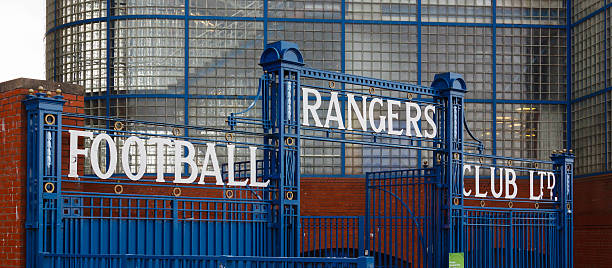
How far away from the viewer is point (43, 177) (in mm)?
10297

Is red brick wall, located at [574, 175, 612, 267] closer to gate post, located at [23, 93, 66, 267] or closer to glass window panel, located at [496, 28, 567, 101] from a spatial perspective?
glass window panel, located at [496, 28, 567, 101]

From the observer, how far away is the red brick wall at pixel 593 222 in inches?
785

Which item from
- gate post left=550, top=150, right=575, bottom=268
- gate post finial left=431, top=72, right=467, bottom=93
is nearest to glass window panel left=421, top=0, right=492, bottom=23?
gate post left=550, top=150, right=575, bottom=268

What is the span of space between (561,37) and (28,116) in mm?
15703

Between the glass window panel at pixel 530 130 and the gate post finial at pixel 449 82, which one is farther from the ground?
the gate post finial at pixel 449 82

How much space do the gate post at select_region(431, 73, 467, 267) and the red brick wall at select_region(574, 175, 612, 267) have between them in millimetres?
5939

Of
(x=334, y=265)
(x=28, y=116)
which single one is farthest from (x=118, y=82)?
(x=334, y=265)

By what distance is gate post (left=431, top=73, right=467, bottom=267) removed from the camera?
15.4 metres

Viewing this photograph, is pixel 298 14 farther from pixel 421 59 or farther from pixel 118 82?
pixel 118 82

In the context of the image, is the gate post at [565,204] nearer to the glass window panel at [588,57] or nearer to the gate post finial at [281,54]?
the glass window panel at [588,57]

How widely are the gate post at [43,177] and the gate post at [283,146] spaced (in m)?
3.32

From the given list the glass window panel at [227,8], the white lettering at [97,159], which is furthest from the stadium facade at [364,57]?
the white lettering at [97,159]

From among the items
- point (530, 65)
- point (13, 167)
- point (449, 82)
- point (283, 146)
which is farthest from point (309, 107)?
point (530, 65)

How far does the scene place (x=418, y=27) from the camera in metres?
22.0
